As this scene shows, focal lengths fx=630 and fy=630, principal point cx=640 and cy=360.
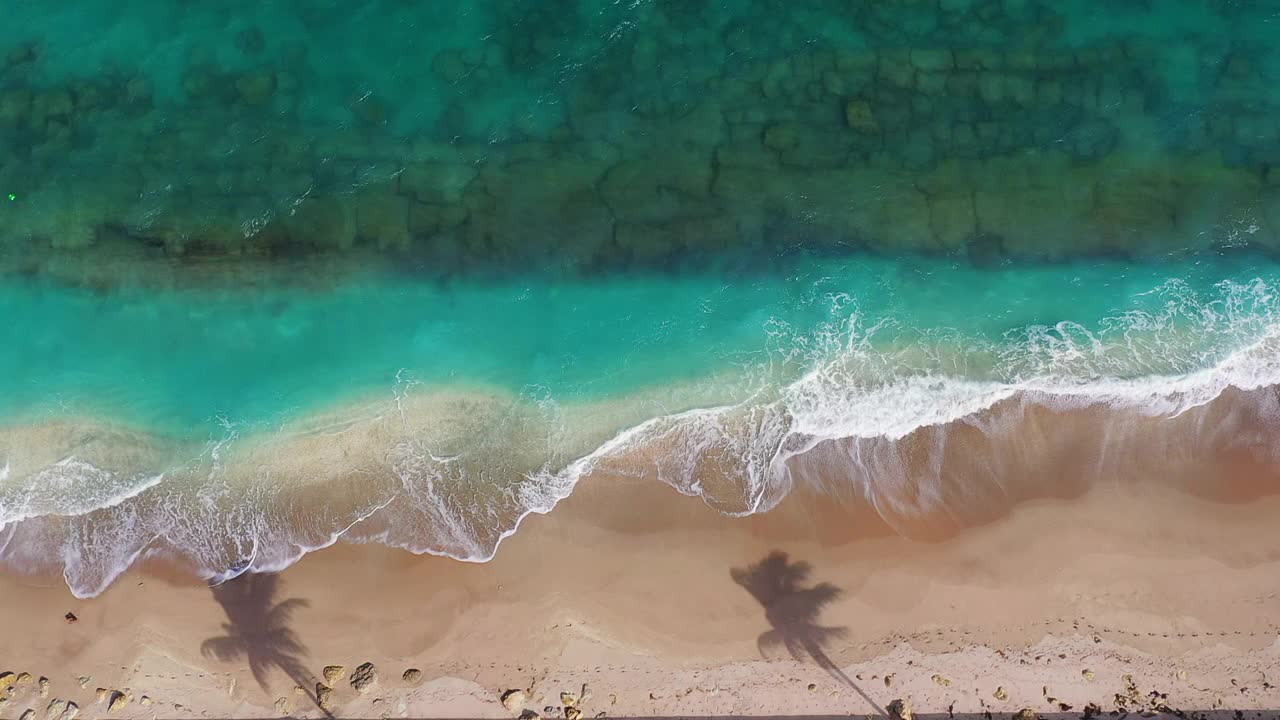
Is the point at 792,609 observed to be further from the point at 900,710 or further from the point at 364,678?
the point at 364,678

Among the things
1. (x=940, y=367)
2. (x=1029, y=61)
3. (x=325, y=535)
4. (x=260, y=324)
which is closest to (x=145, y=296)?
(x=260, y=324)

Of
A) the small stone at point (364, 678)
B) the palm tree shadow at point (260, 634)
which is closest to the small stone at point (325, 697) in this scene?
the palm tree shadow at point (260, 634)

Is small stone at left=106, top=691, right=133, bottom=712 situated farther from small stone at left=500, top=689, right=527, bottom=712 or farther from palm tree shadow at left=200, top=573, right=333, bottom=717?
small stone at left=500, top=689, right=527, bottom=712

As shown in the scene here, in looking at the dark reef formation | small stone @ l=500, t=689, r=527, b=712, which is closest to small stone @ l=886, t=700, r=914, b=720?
small stone @ l=500, t=689, r=527, b=712

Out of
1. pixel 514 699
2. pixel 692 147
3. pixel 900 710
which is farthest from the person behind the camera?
pixel 692 147

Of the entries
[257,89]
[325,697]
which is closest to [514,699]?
[325,697]
